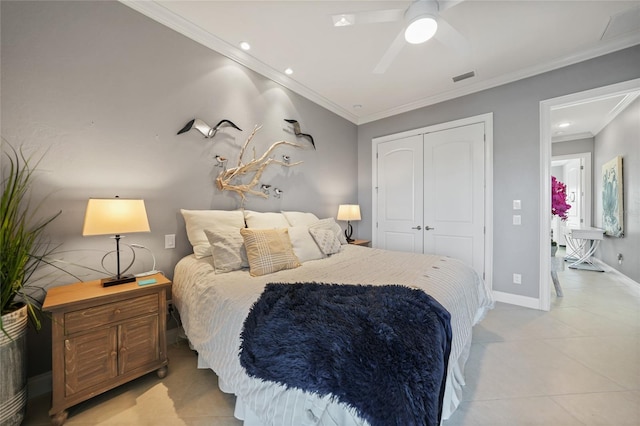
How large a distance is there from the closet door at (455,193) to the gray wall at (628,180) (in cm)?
233

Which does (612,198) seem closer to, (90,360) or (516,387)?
(516,387)

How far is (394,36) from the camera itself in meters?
2.29

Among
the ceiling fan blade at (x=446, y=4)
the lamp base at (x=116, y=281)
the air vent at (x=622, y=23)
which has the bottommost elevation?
the lamp base at (x=116, y=281)

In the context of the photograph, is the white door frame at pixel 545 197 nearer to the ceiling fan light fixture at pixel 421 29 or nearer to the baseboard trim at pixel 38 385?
the ceiling fan light fixture at pixel 421 29

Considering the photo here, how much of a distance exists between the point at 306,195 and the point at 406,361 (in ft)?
8.79

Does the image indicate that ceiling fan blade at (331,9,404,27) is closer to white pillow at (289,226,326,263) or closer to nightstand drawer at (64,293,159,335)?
white pillow at (289,226,326,263)

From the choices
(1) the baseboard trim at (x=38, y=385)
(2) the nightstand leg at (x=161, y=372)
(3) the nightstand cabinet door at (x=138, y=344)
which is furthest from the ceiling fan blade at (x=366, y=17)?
(1) the baseboard trim at (x=38, y=385)

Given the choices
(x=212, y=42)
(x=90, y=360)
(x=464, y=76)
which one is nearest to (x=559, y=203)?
(x=464, y=76)

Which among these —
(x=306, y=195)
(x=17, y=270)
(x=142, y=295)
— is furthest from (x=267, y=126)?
(x=17, y=270)

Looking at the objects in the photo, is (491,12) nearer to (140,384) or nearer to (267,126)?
(267,126)

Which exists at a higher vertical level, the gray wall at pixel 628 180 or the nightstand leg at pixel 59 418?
the gray wall at pixel 628 180

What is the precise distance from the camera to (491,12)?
2016 mm

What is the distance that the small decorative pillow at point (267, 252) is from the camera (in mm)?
1752

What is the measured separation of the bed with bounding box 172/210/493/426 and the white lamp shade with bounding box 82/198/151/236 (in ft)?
1.43
